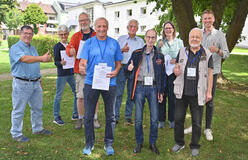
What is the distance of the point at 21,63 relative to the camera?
4.34 m

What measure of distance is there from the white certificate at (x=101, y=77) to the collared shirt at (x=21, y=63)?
4.41ft

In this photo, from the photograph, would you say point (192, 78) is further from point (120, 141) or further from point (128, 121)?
point (128, 121)

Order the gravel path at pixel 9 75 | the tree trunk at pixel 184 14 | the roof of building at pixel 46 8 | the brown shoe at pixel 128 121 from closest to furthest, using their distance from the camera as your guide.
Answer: the brown shoe at pixel 128 121 < the tree trunk at pixel 184 14 < the gravel path at pixel 9 75 < the roof of building at pixel 46 8

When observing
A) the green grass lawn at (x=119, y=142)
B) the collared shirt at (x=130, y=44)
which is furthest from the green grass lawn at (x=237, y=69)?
the collared shirt at (x=130, y=44)

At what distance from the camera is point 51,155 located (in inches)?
162

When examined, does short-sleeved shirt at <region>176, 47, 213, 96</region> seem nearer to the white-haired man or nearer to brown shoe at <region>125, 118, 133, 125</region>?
the white-haired man

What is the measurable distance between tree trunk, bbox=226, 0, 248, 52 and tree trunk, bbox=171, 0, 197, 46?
244 cm

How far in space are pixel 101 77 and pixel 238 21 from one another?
8.22 m

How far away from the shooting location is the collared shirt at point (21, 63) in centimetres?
423

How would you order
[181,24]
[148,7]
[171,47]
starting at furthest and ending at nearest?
[148,7], [181,24], [171,47]

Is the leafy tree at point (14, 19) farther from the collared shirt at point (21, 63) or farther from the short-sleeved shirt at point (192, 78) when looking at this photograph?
the short-sleeved shirt at point (192, 78)

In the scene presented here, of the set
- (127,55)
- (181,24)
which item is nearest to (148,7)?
(181,24)

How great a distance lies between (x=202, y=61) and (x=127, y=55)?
1.96m

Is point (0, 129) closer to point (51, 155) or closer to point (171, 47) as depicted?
point (51, 155)
